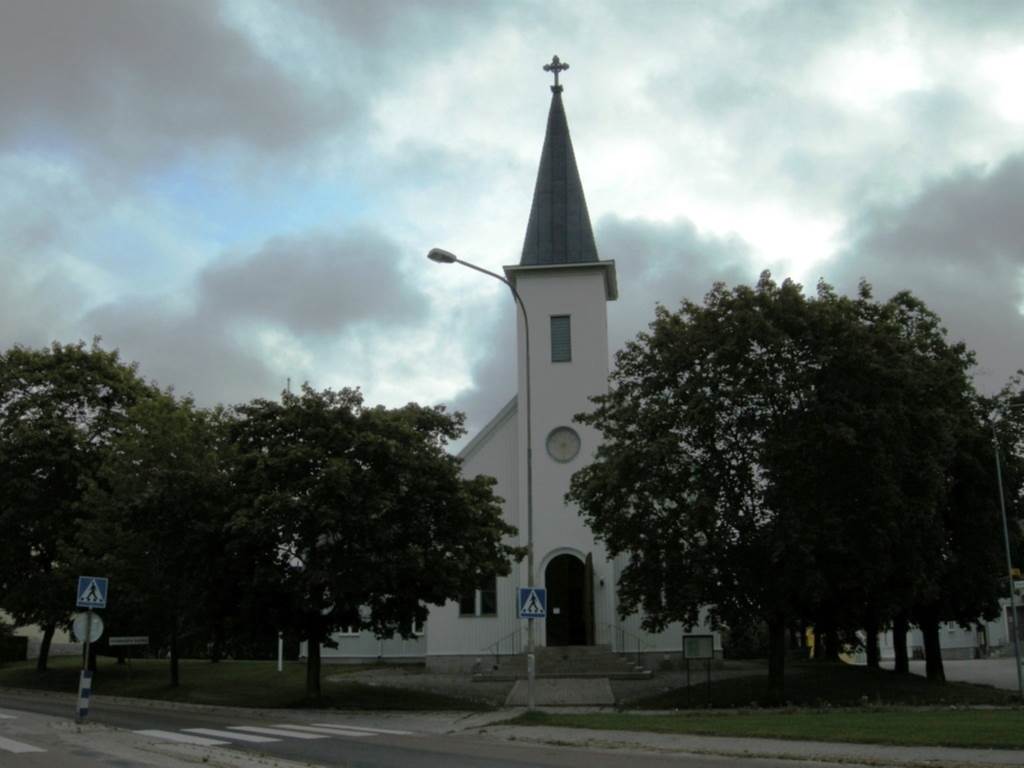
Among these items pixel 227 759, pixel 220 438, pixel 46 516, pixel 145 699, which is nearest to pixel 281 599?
pixel 220 438

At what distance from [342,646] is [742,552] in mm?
23453

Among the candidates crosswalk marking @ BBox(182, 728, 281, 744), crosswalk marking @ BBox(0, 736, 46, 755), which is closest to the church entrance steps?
crosswalk marking @ BBox(182, 728, 281, 744)

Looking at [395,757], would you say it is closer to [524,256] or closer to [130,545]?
[130,545]

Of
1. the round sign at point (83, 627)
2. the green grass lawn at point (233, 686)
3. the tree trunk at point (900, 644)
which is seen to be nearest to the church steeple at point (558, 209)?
the tree trunk at point (900, 644)

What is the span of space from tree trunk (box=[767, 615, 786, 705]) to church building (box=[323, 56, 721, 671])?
9343 millimetres

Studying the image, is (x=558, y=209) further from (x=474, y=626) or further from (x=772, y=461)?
(x=772, y=461)

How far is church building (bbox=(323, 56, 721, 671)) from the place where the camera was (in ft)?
121

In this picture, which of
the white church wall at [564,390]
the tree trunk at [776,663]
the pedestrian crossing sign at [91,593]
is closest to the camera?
the pedestrian crossing sign at [91,593]

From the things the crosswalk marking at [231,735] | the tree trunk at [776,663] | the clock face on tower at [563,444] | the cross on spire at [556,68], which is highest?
the cross on spire at [556,68]

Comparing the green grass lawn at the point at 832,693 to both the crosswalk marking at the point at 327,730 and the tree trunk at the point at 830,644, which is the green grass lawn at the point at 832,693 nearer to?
the tree trunk at the point at 830,644

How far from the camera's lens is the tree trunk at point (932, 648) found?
1331 inches

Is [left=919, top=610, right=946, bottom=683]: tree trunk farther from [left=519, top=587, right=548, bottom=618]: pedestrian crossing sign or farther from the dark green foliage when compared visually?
[left=519, top=587, right=548, bottom=618]: pedestrian crossing sign

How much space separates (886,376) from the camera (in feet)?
82.2

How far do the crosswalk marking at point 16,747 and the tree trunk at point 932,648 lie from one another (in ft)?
90.6
